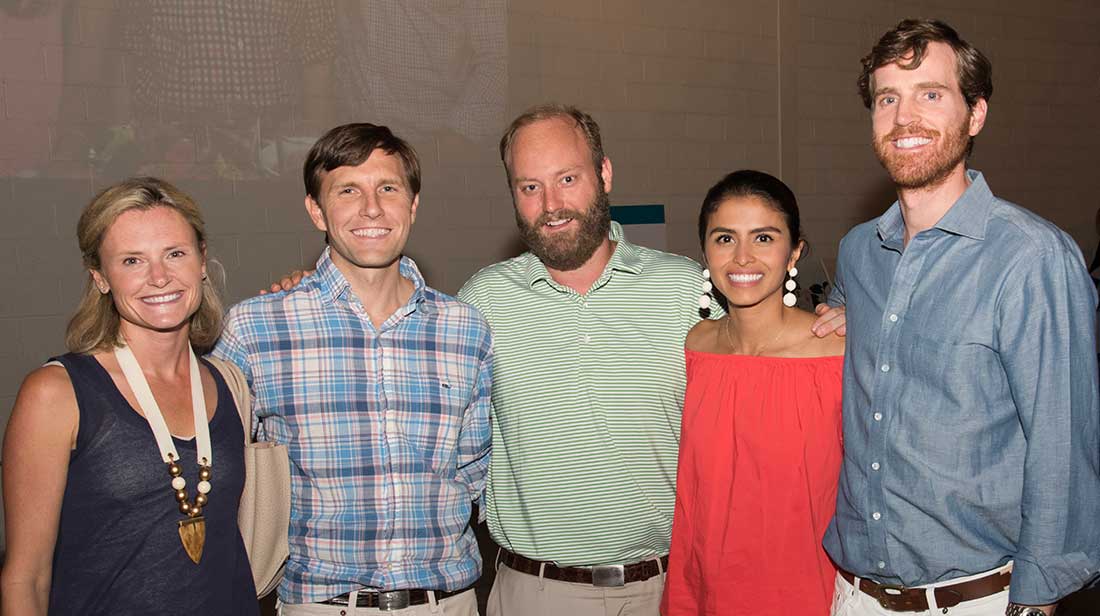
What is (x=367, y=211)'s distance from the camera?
2.50 metres

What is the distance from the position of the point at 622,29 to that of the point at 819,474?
4.67 metres

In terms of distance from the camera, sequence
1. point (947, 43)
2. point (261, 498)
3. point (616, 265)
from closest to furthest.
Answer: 1. point (947, 43)
2. point (261, 498)
3. point (616, 265)

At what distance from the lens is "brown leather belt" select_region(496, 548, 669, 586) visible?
2.68 metres

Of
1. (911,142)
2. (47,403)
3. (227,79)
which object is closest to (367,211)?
(47,403)

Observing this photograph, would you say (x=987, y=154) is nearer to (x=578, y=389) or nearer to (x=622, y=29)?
(x=622, y=29)

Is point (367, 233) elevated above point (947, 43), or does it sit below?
below

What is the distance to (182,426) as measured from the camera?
85.2 inches

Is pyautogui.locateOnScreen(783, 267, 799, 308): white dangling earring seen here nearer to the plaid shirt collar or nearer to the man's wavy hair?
the man's wavy hair

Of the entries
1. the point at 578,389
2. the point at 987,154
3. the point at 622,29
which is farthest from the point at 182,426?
the point at 987,154

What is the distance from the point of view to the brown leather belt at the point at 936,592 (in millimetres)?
2055

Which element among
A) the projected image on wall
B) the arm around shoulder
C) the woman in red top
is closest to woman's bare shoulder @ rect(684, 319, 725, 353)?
the woman in red top

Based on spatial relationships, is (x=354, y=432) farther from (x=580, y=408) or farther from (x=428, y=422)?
(x=580, y=408)

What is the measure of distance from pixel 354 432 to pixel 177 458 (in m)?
0.45

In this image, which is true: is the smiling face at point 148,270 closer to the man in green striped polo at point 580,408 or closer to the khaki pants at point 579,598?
the man in green striped polo at point 580,408
